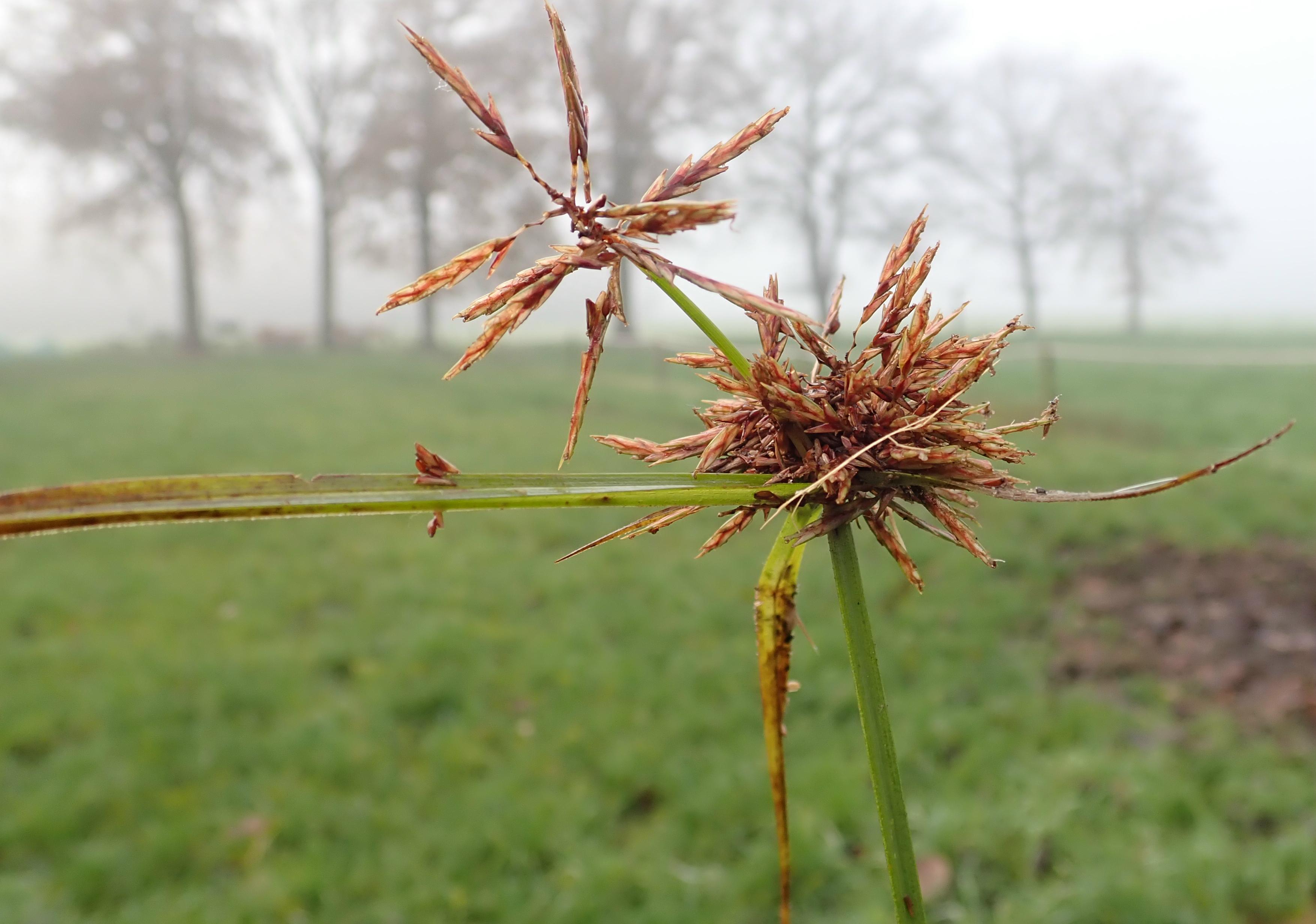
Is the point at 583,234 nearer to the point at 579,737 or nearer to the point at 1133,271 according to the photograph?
the point at 579,737

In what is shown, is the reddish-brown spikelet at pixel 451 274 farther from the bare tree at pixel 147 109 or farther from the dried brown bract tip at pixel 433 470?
the bare tree at pixel 147 109

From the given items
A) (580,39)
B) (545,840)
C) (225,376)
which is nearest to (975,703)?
(545,840)

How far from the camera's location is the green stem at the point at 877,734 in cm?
38

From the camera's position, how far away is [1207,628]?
416 cm

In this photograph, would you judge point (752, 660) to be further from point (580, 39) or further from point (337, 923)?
point (580, 39)

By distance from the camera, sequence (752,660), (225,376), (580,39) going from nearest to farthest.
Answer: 1. (752,660)
2. (225,376)
3. (580,39)

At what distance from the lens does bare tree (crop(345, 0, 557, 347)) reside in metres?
17.3

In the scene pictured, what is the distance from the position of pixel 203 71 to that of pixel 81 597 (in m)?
18.4

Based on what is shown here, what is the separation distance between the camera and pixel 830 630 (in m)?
4.74

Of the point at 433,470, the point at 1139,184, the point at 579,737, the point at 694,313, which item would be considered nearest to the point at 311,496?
the point at 433,470

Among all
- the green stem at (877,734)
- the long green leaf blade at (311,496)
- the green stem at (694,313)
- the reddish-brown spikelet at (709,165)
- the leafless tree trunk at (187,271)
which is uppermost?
the leafless tree trunk at (187,271)

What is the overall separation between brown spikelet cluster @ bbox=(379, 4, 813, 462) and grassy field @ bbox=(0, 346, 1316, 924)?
115cm

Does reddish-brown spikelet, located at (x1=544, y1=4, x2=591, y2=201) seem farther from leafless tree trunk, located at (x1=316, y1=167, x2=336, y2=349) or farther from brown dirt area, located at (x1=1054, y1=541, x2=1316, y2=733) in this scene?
leafless tree trunk, located at (x1=316, y1=167, x2=336, y2=349)

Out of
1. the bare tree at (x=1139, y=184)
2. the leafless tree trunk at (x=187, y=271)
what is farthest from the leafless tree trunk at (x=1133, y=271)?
the leafless tree trunk at (x=187, y=271)
